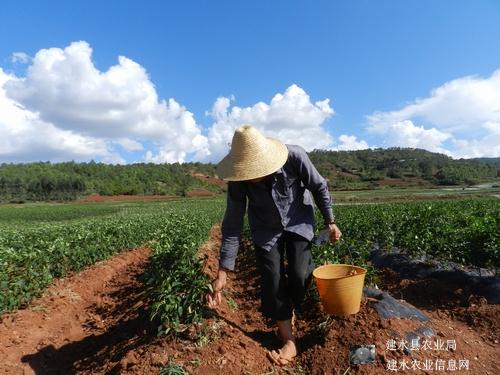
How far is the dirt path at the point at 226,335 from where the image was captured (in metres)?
3.36

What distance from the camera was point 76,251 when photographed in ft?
28.3

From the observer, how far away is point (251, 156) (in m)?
3.46

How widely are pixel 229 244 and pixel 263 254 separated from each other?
329 millimetres

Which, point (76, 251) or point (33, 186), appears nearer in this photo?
point (76, 251)

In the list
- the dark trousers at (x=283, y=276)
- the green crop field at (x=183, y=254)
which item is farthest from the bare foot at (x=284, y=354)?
the green crop field at (x=183, y=254)

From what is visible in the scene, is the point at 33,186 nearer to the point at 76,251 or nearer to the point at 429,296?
the point at 76,251

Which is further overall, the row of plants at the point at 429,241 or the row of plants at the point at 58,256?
the row of plants at the point at 429,241

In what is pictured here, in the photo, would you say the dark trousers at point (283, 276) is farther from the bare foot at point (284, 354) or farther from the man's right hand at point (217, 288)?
the man's right hand at point (217, 288)

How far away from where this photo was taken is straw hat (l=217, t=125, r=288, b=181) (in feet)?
11.1

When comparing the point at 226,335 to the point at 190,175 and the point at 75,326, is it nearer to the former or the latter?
the point at 75,326

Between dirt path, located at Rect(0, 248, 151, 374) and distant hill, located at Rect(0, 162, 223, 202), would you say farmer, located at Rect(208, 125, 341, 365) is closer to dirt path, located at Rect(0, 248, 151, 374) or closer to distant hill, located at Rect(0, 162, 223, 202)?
dirt path, located at Rect(0, 248, 151, 374)

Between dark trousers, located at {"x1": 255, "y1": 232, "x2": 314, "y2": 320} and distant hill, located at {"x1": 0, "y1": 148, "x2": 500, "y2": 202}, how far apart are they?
73.7m

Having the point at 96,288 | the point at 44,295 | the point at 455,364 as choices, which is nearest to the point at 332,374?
the point at 455,364

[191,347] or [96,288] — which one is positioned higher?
[191,347]
